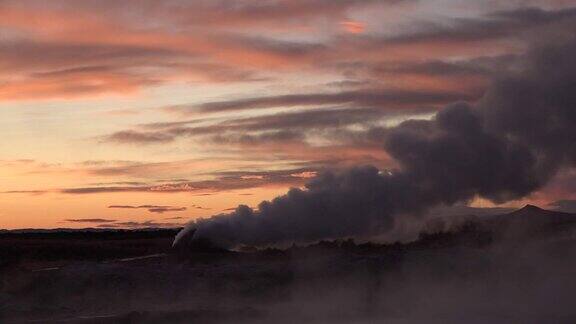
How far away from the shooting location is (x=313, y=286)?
3166 centimetres

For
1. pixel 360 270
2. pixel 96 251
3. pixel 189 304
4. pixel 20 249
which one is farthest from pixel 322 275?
pixel 20 249

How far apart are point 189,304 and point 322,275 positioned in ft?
16.7

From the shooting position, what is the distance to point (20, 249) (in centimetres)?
4928

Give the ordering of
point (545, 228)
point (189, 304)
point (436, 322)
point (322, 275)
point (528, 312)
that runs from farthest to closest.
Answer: point (545, 228) → point (322, 275) → point (189, 304) → point (528, 312) → point (436, 322)

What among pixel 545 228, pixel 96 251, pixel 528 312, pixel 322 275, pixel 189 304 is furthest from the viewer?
pixel 96 251

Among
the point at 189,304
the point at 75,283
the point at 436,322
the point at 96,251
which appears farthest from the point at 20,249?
the point at 436,322

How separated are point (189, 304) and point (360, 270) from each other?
6312mm

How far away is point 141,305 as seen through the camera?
30.2 meters

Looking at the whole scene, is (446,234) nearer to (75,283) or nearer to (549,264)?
(549,264)

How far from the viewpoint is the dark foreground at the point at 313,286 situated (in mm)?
28141

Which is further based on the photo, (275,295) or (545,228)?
(545,228)

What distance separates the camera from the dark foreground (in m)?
28.1

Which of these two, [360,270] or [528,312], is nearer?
[528,312]

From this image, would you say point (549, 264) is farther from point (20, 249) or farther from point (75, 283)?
point (20, 249)
